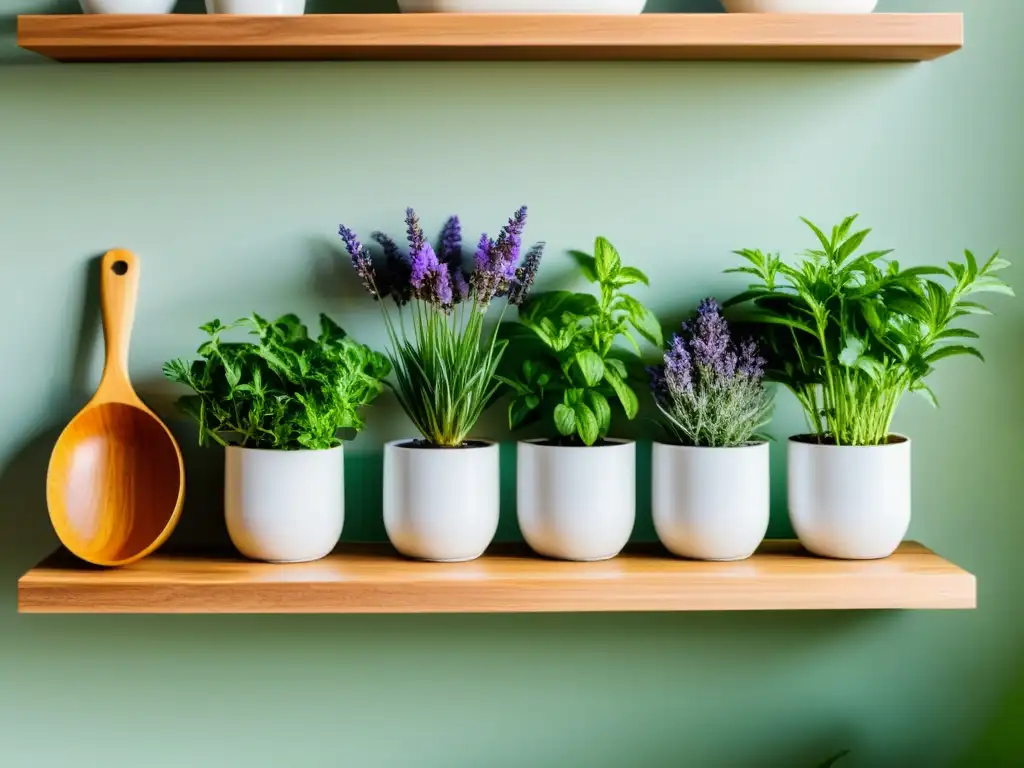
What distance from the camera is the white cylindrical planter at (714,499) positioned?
3.60 feet

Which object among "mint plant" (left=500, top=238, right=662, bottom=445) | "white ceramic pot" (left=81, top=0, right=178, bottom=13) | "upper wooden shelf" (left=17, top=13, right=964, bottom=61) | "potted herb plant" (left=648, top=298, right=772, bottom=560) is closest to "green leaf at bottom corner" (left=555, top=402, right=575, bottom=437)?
"mint plant" (left=500, top=238, right=662, bottom=445)

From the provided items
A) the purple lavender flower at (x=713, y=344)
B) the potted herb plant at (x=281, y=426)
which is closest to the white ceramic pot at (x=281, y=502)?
the potted herb plant at (x=281, y=426)

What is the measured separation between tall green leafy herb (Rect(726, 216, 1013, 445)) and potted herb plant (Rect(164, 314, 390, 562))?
48cm

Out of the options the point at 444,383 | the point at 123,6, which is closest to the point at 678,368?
the point at 444,383

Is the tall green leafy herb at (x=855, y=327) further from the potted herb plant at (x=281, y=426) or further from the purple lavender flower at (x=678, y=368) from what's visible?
the potted herb plant at (x=281, y=426)

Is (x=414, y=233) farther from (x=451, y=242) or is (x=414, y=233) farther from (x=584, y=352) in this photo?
(x=584, y=352)

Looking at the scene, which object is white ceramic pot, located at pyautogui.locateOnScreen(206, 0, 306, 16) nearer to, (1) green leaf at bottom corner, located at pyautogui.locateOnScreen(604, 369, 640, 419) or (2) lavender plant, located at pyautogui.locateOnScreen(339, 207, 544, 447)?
(2) lavender plant, located at pyautogui.locateOnScreen(339, 207, 544, 447)

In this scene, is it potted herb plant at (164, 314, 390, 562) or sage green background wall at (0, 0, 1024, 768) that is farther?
sage green background wall at (0, 0, 1024, 768)

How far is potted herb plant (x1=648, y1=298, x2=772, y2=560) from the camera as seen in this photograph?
1.10 meters

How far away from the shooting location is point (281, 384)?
1.10 m

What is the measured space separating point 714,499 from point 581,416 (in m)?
0.18

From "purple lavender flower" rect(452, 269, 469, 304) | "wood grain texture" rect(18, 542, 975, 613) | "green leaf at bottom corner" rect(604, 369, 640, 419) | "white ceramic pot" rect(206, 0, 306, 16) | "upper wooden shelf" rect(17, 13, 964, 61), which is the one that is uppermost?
"white ceramic pot" rect(206, 0, 306, 16)

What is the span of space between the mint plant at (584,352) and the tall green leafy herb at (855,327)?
0.14m

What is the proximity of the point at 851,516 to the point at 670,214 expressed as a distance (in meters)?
0.43
